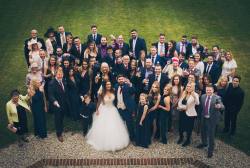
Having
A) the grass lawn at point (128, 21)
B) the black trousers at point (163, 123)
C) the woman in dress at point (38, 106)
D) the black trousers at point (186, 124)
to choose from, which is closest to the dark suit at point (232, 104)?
the black trousers at point (186, 124)

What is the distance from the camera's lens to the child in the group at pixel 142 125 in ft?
36.4

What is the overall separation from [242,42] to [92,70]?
882 cm

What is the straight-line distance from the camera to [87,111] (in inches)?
457

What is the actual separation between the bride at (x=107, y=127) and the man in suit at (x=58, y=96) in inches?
41.4

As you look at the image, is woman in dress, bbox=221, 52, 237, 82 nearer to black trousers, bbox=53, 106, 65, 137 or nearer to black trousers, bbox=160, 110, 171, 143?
black trousers, bbox=160, 110, 171, 143

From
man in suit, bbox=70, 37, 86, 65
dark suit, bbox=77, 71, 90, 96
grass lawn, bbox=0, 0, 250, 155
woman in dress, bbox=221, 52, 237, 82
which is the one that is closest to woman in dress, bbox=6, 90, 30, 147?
dark suit, bbox=77, 71, 90, 96

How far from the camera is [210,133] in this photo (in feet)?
35.2

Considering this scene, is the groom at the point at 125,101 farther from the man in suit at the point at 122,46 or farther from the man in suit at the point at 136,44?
the man in suit at the point at 136,44

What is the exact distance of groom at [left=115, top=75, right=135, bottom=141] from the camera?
1163cm

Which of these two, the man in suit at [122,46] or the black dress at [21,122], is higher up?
the man in suit at [122,46]

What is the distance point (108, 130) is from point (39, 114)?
2.25 m

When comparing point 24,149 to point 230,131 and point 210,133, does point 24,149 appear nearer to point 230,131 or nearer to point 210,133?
point 210,133

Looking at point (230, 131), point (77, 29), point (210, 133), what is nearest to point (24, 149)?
point (210, 133)

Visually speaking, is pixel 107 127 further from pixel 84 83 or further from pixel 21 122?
pixel 21 122
